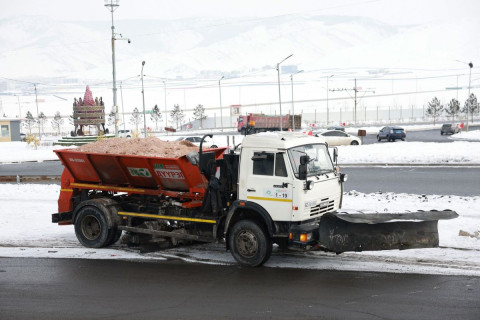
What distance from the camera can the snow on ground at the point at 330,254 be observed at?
12.3 metres

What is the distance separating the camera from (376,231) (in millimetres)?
11805

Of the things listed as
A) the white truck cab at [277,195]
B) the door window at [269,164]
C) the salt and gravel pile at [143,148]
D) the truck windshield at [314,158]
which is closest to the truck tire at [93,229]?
the salt and gravel pile at [143,148]

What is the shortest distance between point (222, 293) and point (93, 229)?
535 centimetres

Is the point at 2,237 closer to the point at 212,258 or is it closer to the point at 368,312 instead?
the point at 212,258

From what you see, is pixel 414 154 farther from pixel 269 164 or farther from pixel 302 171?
pixel 302 171

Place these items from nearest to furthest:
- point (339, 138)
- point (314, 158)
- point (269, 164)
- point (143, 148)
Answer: point (269, 164) < point (314, 158) < point (143, 148) < point (339, 138)

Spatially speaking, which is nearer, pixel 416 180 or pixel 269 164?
pixel 269 164

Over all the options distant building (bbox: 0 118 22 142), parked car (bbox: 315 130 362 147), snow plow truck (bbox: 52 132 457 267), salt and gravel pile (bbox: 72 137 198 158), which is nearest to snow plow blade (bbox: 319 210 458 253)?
snow plow truck (bbox: 52 132 457 267)

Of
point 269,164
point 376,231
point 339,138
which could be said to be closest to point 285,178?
point 269,164

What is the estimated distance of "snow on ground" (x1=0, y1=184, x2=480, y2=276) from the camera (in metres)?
12.3

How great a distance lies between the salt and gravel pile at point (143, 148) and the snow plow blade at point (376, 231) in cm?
384

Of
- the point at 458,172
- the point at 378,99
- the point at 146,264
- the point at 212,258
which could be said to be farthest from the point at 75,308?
the point at 378,99

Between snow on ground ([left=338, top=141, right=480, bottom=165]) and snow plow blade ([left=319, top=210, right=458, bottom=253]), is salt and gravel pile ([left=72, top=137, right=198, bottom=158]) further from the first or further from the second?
snow on ground ([left=338, top=141, right=480, bottom=165])

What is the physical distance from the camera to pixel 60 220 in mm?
14953
